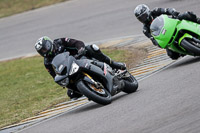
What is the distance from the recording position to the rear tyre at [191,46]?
1016 cm

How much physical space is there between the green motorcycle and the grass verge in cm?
245

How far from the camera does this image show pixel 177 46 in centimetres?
1081

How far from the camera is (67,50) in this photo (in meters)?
9.80

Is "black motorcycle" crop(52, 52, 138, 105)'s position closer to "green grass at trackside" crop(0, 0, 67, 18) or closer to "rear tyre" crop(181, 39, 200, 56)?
"rear tyre" crop(181, 39, 200, 56)

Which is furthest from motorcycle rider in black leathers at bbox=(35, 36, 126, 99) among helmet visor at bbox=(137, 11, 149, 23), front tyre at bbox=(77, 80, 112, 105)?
helmet visor at bbox=(137, 11, 149, 23)

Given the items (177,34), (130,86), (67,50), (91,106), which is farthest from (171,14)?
(91,106)

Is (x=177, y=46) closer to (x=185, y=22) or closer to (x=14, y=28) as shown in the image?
(x=185, y=22)

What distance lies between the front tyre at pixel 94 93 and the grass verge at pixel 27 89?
2.02 metres

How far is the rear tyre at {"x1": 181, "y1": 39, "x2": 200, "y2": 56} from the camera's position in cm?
1016

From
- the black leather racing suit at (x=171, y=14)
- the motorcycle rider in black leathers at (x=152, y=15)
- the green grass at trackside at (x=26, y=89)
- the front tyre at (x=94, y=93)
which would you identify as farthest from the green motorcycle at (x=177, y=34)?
the green grass at trackside at (x=26, y=89)

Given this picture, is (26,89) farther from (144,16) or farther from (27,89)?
(144,16)

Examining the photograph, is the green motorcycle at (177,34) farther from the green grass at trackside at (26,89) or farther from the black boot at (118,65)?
the green grass at trackside at (26,89)

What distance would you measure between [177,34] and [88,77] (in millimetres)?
2680

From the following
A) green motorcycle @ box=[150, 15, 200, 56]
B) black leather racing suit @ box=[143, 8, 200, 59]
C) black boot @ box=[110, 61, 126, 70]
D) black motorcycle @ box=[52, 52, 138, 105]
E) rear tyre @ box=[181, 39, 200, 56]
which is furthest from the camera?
black leather racing suit @ box=[143, 8, 200, 59]
